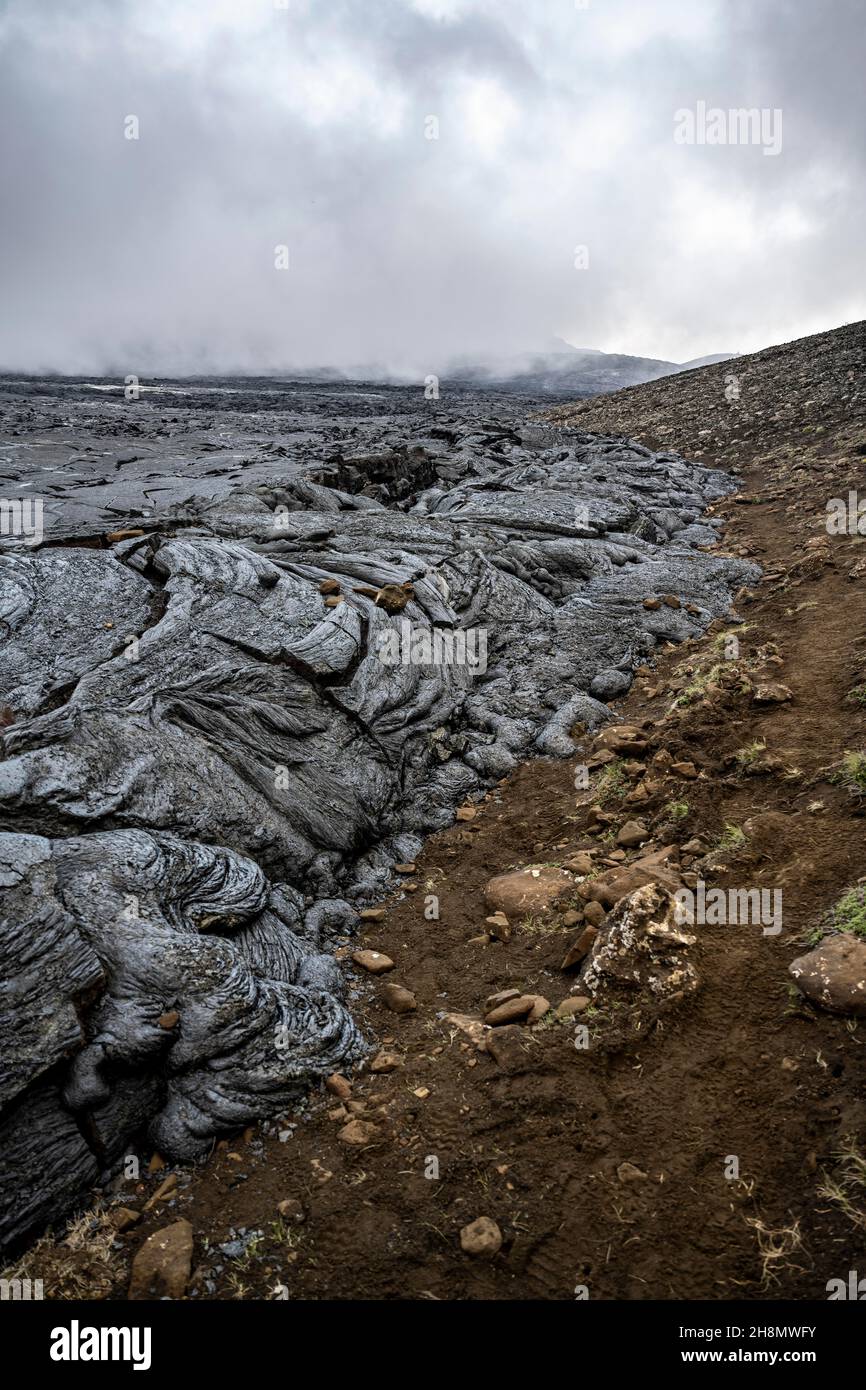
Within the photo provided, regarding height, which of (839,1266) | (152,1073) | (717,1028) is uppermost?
(717,1028)

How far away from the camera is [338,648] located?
11266 mm

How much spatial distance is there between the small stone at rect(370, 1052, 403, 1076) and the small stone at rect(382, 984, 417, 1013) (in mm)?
641

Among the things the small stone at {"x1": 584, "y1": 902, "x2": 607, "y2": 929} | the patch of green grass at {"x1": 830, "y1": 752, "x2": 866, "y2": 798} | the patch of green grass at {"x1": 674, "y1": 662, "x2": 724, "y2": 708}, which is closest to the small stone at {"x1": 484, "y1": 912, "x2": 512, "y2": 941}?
the small stone at {"x1": 584, "y1": 902, "x2": 607, "y2": 929}

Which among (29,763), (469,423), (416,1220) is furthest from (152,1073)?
(469,423)

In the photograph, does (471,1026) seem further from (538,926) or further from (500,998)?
(538,926)

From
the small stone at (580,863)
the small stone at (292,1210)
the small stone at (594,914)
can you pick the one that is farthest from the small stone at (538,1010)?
the small stone at (292,1210)

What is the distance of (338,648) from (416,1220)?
8039 millimetres

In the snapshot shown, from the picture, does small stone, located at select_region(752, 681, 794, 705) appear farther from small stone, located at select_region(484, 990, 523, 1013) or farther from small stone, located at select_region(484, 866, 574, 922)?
small stone, located at select_region(484, 990, 523, 1013)

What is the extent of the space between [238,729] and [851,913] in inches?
293

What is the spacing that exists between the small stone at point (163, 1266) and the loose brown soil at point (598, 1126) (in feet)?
0.35

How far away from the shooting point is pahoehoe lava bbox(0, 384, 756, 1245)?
5.61 metres

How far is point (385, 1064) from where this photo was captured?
5.96 metres
